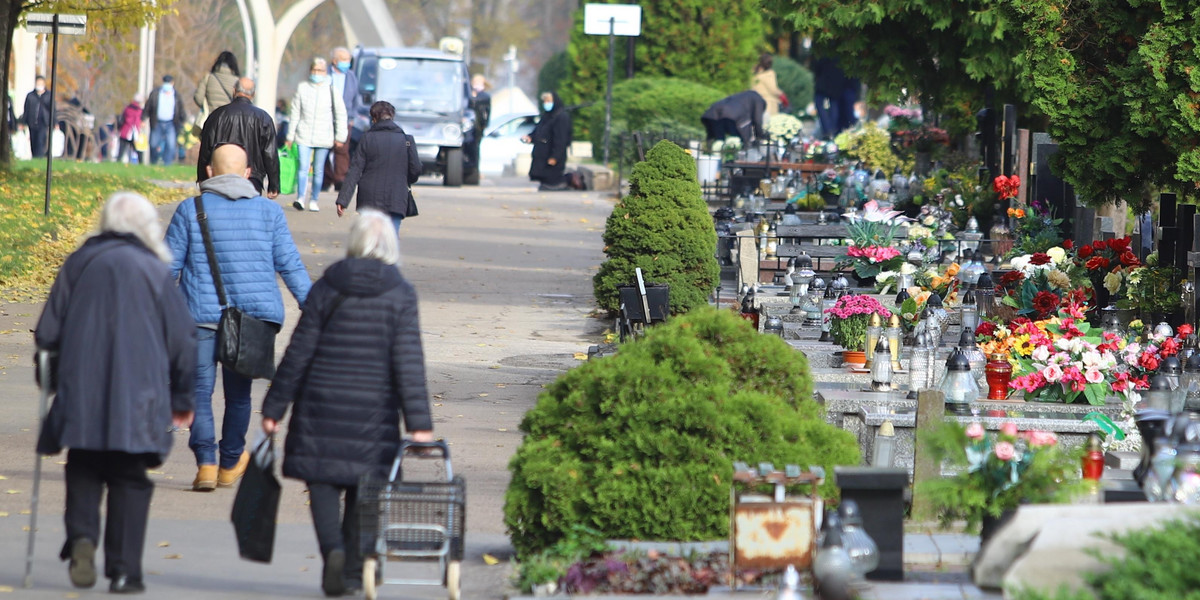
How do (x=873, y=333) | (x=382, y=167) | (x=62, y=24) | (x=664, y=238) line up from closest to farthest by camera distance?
(x=873, y=333)
(x=664, y=238)
(x=382, y=167)
(x=62, y=24)

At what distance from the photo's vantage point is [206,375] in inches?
314

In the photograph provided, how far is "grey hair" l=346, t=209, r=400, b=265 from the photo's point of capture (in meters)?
6.08

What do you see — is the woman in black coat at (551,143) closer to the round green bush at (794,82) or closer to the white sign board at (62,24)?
the white sign board at (62,24)

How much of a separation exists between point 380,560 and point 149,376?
1102 millimetres

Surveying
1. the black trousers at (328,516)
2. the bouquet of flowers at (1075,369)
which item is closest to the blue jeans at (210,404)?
the black trousers at (328,516)

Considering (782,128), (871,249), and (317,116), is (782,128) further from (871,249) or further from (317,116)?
(871,249)

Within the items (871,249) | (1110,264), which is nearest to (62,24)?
(871,249)

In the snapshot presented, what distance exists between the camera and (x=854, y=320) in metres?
9.77

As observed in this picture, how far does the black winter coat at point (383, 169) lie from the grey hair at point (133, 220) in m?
7.41

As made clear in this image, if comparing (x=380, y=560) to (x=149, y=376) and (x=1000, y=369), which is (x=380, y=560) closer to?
(x=149, y=376)

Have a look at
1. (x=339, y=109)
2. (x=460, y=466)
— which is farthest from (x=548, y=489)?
(x=339, y=109)

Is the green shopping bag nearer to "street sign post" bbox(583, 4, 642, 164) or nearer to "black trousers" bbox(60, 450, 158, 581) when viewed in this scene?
"street sign post" bbox(583, 4, 642, 164)

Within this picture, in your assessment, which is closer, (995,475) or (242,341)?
(995,475)

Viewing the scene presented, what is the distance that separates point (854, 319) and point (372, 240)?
4406 millimetres
